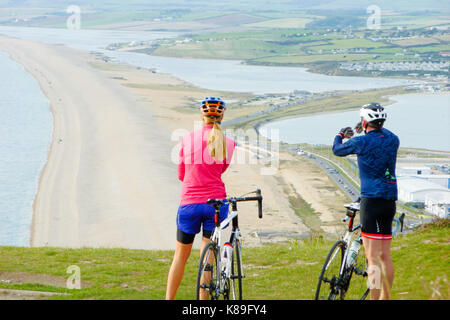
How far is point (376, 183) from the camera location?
532cm

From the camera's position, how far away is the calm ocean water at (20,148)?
24938mm

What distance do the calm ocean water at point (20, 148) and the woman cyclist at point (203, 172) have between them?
17477mm

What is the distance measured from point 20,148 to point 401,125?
3436cm

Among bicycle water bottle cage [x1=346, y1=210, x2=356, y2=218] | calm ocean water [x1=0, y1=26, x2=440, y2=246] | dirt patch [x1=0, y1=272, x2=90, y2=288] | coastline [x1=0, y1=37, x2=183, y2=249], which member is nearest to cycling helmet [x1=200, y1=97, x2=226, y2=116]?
bicycle water bottle cage [x1=346, y1=210, x2=356, y2=218]

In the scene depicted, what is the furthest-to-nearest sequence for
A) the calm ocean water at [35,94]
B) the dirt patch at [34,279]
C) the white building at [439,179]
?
the white building at [439,179] < the calm ocean water at [35,94] < the dirt patch at [34,279]

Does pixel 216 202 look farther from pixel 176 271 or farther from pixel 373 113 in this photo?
pixel 373 113

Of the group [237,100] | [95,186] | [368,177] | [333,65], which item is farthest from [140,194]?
[333,65]

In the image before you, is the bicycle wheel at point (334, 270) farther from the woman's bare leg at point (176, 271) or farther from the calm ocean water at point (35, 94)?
the calm ocean water at point (35, 94)

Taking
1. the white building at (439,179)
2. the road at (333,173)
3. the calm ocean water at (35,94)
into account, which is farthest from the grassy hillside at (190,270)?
the white building at (439,179)

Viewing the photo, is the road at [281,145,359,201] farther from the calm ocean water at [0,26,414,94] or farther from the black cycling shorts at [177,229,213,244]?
the calm ocean water at [0,26,414,94]

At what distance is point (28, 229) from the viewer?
23.5 meters

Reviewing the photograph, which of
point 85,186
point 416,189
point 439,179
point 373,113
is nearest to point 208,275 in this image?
point 373,113

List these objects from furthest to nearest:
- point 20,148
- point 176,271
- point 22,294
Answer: point 20,148 → point 22,294 → point 176,271

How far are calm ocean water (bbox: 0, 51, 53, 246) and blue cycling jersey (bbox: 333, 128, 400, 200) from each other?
724 inches
